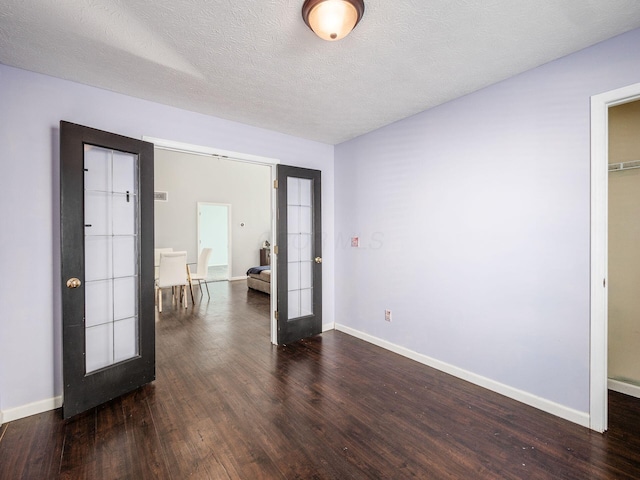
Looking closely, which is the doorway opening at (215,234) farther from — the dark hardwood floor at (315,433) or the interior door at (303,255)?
the dark hardwood floor at (315,433)

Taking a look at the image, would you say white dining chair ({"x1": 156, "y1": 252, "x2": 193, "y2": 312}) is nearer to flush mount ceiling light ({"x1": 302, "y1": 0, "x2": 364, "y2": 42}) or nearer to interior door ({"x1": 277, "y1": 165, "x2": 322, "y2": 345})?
interior door ({"x1": 277, "y1": 165, "x2": 322, "y2": 345})

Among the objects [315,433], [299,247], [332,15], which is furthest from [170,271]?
[332,15]

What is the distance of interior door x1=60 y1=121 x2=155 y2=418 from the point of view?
6.92ft

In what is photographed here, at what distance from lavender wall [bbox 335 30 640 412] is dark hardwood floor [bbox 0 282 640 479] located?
0.37 meters

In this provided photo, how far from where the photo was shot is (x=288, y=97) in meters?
2.62

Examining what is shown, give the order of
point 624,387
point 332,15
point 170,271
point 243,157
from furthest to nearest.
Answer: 1. point 170,271
2. point 243,157
3. point 624,387
4. point 332,15

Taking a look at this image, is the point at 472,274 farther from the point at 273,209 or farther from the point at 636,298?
the point at 273,209

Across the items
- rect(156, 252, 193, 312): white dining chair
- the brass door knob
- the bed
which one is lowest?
the bed

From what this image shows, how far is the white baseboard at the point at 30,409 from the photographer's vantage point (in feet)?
6.77

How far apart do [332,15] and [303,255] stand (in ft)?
8.88

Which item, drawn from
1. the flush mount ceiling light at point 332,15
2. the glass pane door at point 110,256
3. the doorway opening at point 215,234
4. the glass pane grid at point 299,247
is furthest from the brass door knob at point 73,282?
the doorway opening at point 215,234

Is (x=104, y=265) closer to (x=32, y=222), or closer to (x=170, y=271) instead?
(x=32, y=222)

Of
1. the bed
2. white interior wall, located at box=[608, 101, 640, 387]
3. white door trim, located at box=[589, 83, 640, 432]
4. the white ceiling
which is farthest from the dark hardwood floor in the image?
the bed

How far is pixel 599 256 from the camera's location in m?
1.92
